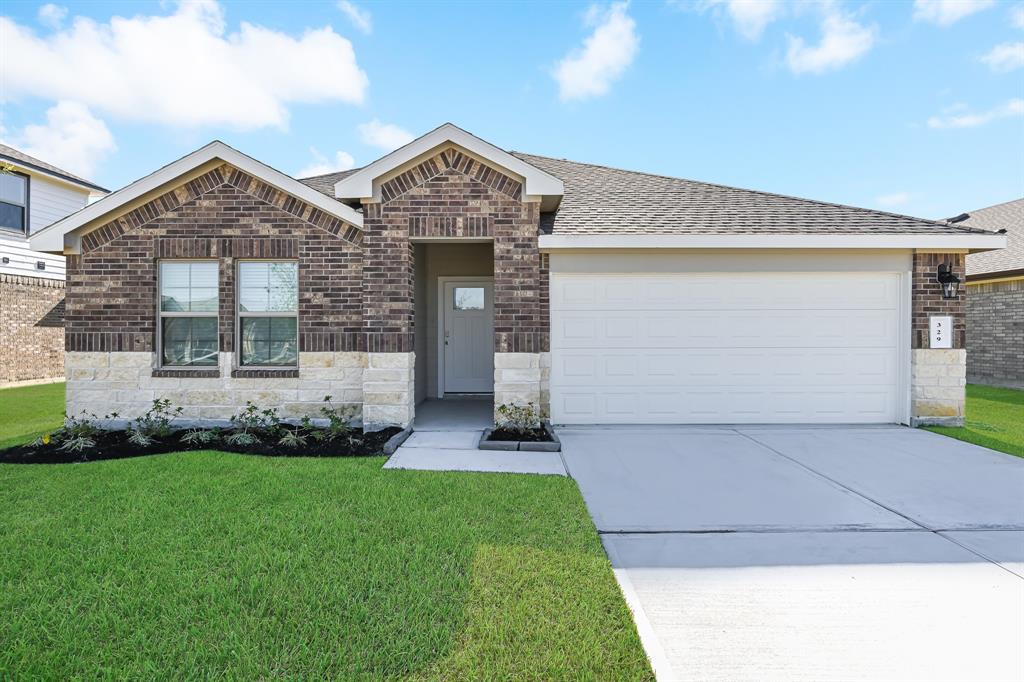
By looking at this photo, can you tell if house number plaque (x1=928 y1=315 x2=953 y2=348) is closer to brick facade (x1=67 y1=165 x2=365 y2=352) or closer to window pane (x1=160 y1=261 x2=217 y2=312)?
brick facade (x1=67 y1=165 x2=365 y2=352)

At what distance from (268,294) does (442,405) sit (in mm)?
3606

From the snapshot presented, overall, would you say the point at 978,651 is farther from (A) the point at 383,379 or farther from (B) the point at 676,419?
(A) the point at 383,379

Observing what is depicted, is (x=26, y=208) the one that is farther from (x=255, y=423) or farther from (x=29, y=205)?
(x=255, y=423)

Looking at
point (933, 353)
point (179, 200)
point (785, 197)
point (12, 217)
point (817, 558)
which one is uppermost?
point (12, 217)

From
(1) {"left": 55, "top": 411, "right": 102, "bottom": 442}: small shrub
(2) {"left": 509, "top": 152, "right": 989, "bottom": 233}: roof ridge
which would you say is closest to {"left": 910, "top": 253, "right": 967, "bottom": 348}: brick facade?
(2) {"left": 509, "top": 152, "right": 989, "bottom": 233}: roof ridge

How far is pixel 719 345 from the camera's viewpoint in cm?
775

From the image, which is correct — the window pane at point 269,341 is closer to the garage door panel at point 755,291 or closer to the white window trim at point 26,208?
the garage door panel at point 755,291

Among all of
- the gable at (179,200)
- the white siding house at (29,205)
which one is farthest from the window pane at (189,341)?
the white siding house at (29,205)

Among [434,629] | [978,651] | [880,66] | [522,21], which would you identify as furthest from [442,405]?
[880,66]

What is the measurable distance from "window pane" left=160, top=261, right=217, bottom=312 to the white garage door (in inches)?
208

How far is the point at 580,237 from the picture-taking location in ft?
24.2

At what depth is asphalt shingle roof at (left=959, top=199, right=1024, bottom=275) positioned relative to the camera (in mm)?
13430

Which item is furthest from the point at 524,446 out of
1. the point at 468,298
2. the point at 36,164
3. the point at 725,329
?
the point at 36,164

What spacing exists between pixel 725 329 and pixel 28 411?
12.9m
